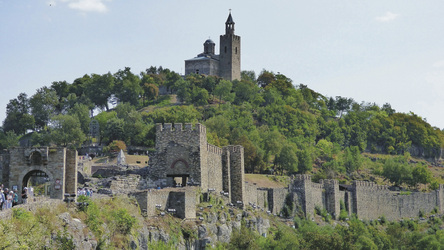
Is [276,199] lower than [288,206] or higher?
higher

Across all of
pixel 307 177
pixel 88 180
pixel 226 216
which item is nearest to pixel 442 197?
pixel 307 177

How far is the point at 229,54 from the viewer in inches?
4444

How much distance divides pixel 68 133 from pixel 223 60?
39.1 metres

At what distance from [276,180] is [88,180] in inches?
1213

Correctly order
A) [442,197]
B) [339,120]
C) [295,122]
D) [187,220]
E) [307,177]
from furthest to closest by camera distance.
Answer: [339,120] < [295,122] < [442,197] < [307,177] < [187,220]

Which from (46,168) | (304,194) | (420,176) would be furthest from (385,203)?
(46,168)

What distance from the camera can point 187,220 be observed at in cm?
3844

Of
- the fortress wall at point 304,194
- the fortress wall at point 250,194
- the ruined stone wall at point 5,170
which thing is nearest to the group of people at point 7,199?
the ruined stone wall at point 5,170

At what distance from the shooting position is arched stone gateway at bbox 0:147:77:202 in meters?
30.4

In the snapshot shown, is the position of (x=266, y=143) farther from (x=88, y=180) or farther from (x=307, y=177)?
(x=88, y=180)

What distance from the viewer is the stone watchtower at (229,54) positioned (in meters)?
111

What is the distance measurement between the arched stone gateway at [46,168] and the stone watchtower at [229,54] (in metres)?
81.6

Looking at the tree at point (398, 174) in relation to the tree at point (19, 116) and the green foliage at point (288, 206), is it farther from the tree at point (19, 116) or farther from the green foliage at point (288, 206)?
the tree at point (19, 116)

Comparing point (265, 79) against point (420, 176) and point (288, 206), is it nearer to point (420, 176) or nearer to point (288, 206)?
point (420, 176)
